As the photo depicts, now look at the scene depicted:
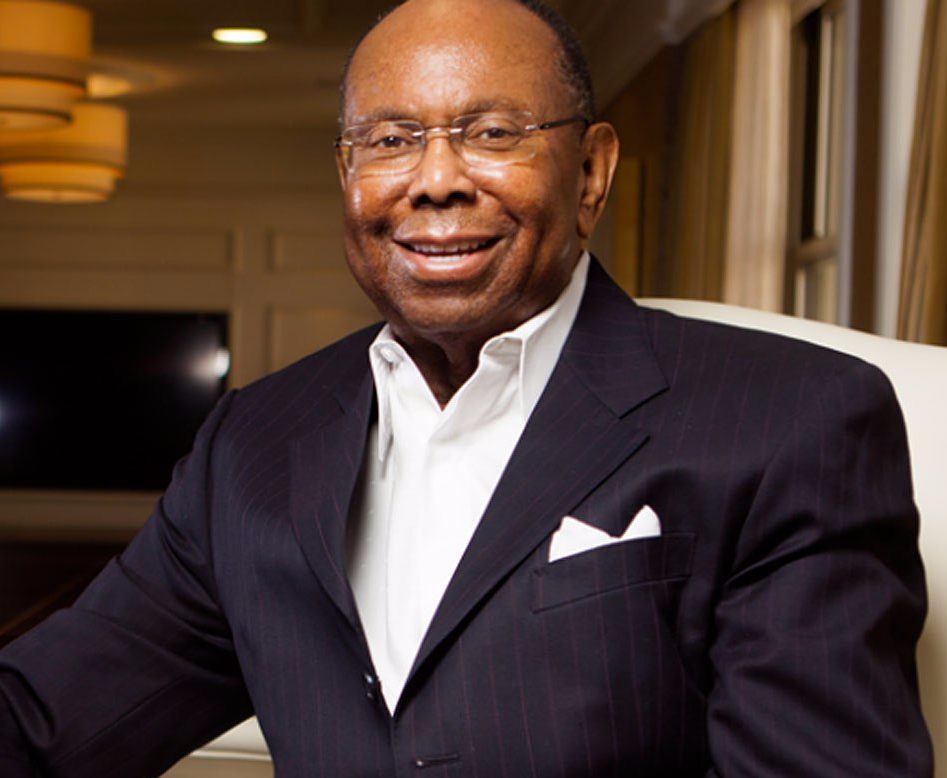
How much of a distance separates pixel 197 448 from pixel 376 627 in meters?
0.27

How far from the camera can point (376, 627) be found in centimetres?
115

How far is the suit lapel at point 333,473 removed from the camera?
111 cm

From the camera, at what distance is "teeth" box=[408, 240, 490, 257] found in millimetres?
1139

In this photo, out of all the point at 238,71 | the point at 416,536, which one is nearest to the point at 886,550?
the point at 416,536

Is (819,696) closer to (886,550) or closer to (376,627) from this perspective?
(886,550)

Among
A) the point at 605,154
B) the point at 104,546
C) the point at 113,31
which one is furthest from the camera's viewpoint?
the point at 104,546

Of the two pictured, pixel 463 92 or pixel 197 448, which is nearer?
pixel 463 92

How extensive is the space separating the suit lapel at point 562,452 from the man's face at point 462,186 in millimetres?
74

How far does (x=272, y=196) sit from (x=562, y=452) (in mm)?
8533

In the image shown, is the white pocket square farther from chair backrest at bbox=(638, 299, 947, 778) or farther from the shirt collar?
chair backrest at bbox=(638, 299, 947, 778)

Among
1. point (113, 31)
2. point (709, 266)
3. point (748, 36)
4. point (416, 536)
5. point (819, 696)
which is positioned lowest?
point (819, 696)

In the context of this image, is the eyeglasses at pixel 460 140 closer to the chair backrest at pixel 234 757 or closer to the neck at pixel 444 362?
the neck at pixel 444 362

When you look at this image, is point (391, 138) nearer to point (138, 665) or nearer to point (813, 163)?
point (138, 665)

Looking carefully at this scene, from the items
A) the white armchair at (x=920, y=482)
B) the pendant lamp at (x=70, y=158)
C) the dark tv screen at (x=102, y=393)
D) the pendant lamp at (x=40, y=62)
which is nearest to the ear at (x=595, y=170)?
the white armchair at (x=920, y=482)
